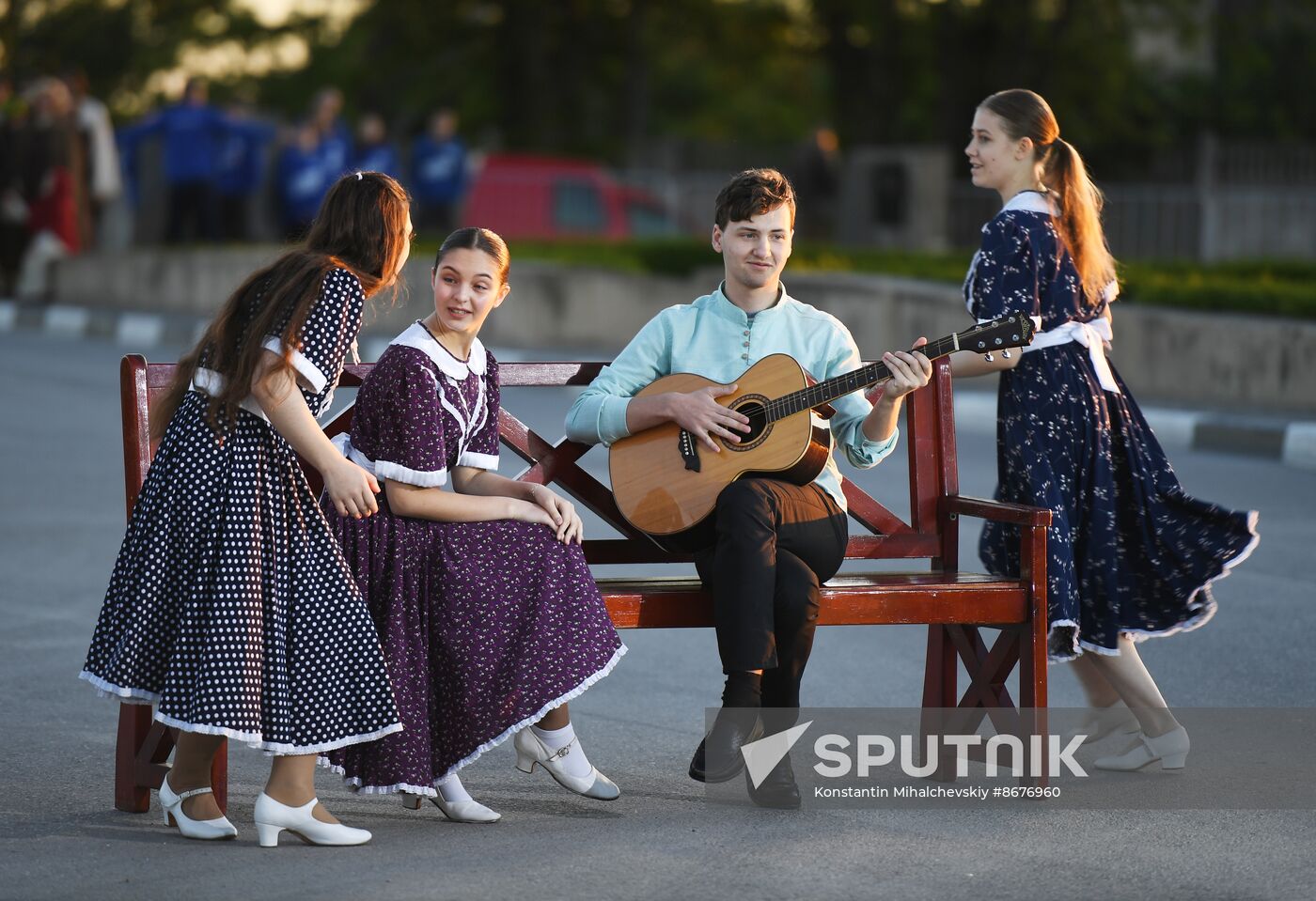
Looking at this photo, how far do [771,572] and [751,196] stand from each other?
949 millimetres

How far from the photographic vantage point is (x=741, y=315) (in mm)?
4953

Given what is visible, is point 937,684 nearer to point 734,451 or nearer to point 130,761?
point 734,451

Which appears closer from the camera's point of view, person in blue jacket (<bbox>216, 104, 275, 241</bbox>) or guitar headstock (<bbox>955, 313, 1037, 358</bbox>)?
guitar headstock (<bbox>955, 313, 1037, 358</bbox>)

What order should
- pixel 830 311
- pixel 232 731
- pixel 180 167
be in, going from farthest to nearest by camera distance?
pixel 180 167
pixel 830 311
pixel 232 731

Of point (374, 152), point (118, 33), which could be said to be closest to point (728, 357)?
point (374, 152)

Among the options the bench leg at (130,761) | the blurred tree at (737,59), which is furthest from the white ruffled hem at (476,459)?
the blurred tree at (737,59)

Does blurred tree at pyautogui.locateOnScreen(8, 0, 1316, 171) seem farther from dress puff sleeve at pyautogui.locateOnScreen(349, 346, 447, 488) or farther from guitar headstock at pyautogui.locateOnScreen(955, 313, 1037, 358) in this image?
dress puff sleeve at pyautogui.locateOnScreen(349, 346, 447, 488)

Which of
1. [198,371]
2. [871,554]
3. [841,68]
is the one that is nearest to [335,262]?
[198,371]

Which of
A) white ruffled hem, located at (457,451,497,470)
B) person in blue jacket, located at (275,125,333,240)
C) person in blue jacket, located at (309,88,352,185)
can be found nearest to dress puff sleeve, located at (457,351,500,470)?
white ruffled hem, located at (457,451,497,470)

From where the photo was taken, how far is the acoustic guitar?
15.6ft

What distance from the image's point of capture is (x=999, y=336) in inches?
180

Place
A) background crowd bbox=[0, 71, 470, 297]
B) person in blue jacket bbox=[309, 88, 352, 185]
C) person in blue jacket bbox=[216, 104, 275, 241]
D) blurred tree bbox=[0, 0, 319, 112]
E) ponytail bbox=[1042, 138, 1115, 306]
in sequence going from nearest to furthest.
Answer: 1. ponytail bbox=[1042, 138, 1115, 306]
2. background crowd bbox=[0, 71, 470, 297]
3. person in blue jacket bbox=[309, 88, 352, 185]
4. person in blue jacket bbox=[216, 104, 275, 241]
5. blurred tree bbox=[0, 0, 319, 112]

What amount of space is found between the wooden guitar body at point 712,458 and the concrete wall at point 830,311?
14.5ft

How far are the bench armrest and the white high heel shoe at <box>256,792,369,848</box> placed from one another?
5.66 feet
